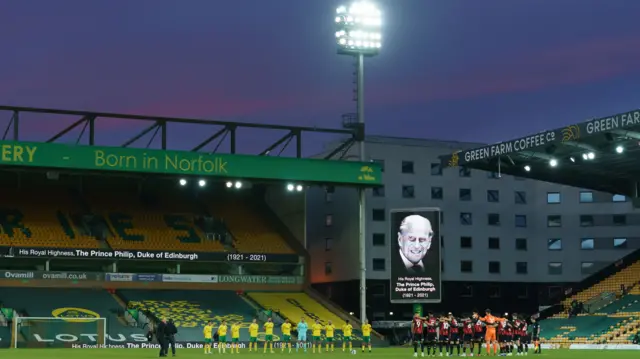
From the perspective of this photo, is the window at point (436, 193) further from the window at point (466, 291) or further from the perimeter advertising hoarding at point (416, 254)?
the perimeter advertising hoarding at point (416, 254)

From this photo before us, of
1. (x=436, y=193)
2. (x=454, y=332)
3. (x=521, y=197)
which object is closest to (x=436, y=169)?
(x=436, y=193)

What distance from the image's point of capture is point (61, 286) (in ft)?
221

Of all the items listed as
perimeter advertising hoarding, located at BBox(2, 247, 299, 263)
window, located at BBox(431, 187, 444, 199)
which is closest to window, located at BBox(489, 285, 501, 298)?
window, located at BBox(431, 187, 444, 199)

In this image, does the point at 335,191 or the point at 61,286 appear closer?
the point at 61,286

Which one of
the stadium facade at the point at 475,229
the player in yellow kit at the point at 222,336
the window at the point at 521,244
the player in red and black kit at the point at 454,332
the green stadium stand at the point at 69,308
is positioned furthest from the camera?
the window at the point at 521,244

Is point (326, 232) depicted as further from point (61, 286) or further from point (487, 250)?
point (61, 286)

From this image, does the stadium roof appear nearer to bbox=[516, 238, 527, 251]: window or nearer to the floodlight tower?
the floodlight tower

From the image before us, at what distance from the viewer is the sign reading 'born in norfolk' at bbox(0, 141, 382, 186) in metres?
61.6

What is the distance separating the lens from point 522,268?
287 feet

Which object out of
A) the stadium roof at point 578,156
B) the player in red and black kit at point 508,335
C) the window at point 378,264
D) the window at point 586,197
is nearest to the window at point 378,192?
the window at point 378,264

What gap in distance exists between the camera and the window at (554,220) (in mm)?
88812

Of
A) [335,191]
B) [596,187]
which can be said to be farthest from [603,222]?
[335,191]

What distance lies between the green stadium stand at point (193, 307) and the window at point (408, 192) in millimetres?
18619

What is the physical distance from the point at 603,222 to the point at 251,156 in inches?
1378
